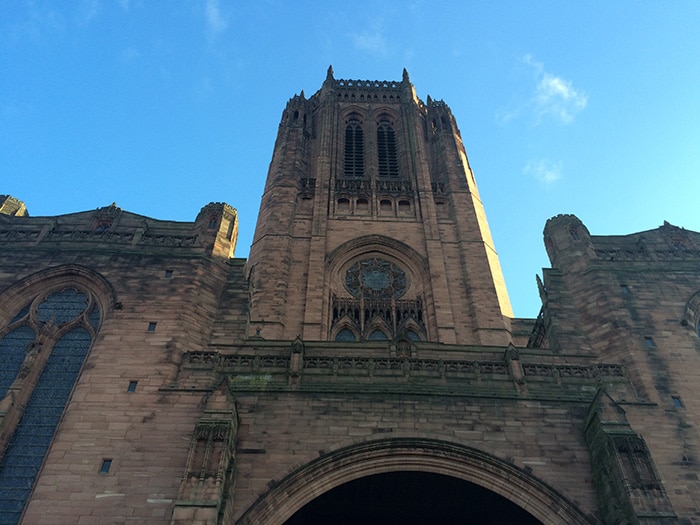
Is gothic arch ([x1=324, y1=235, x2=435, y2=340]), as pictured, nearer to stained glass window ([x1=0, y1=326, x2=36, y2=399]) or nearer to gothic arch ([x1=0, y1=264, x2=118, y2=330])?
gothic arch ([x1=0, y1=264, x2=118, y2=330])

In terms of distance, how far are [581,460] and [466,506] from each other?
3.03 m

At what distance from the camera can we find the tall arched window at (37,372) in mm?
13227

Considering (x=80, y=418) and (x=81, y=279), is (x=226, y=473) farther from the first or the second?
(x=81, y=279)

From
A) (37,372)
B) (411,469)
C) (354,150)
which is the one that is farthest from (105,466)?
(354,150)

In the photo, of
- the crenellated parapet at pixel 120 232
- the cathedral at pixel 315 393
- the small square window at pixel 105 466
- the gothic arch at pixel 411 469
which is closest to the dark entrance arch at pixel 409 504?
the cathedral at pixel 315 393

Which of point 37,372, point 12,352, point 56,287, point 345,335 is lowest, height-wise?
point 37,372

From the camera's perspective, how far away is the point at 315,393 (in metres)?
14.6

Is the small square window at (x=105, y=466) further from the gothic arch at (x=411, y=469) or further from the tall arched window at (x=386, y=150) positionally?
the tall arched window at (x=386, y=150)

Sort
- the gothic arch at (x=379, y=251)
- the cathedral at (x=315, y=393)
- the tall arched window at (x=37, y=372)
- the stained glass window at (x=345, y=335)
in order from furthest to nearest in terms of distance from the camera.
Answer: the gothic arch at (x=379, y=251)
the stained glass window at (x=345, y=335)
the tall arched window at (x=37, y=372)
the cathedral at (x=315, y=393)

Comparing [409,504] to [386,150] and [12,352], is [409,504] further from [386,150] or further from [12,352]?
[386,150]

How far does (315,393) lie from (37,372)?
7062mm

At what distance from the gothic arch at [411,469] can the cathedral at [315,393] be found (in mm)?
33

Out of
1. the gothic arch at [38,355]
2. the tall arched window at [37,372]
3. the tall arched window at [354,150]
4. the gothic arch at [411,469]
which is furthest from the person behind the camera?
the tall arched window at [354,150]

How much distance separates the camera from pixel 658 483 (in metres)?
11.9
